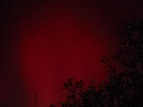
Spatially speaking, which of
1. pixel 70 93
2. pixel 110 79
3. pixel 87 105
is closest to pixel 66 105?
pixel 70 93

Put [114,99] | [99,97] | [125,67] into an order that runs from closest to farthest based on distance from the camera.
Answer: [125,67], [114,99], [99,97]

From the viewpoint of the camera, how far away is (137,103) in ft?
53.8

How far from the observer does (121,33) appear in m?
18.1

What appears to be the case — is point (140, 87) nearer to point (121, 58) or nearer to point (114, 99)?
point (121, 58)

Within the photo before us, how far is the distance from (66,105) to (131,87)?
16263 millimetres

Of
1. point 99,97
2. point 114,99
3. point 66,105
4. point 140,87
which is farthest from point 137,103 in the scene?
point 66,105

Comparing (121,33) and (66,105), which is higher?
(121,33)

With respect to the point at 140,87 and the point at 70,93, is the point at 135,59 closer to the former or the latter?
the point at 140,87

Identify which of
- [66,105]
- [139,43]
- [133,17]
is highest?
[133,17]

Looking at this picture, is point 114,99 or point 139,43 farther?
point 114,99

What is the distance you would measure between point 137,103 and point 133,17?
441 centimetres

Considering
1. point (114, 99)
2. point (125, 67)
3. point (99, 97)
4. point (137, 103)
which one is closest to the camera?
point (137, 103)

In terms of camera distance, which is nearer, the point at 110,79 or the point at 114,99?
the point at 110,79

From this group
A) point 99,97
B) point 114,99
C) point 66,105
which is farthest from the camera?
point 66,105
